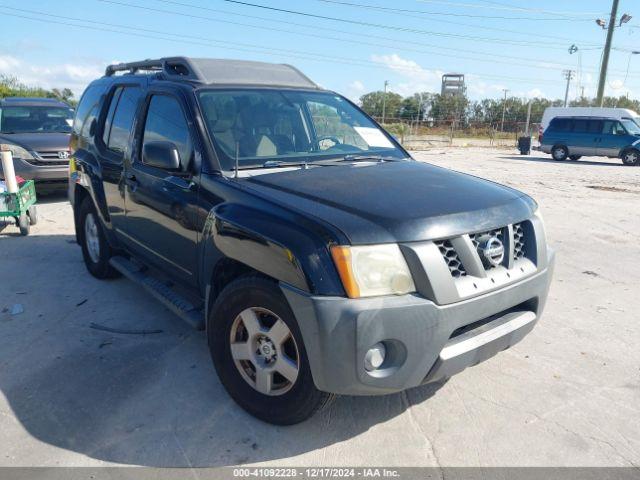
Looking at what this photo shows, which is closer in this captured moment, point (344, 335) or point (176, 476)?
point (344, 335)

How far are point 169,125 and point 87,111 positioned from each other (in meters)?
2.14

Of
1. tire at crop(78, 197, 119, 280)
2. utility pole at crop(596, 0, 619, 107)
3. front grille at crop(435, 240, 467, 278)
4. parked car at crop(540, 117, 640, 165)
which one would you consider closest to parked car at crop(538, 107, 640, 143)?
parked car at crop(540, 117, 640, 165)

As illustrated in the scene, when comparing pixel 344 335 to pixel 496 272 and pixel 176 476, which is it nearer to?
pixel 496 272

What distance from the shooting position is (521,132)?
42312 mm

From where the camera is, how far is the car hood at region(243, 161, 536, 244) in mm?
2449

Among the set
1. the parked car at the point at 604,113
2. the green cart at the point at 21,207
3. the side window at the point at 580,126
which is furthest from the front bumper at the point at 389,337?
the parked car at the point at 604,113

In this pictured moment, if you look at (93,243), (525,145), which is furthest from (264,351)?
(525,145)

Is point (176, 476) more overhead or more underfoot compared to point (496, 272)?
more underfoot

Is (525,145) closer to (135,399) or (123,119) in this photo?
(123,119)

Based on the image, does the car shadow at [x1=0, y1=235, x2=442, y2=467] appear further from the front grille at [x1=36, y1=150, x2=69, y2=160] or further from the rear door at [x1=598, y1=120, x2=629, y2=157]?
the rear door at [x1=598, y1=120, x2=629, y2=157]

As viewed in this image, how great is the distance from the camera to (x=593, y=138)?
22.3 m

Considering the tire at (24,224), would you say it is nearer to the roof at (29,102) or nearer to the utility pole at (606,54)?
the roof at (29,102)

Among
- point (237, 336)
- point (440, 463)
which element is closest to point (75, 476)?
point (237, 336)

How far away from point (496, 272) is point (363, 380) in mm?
917
